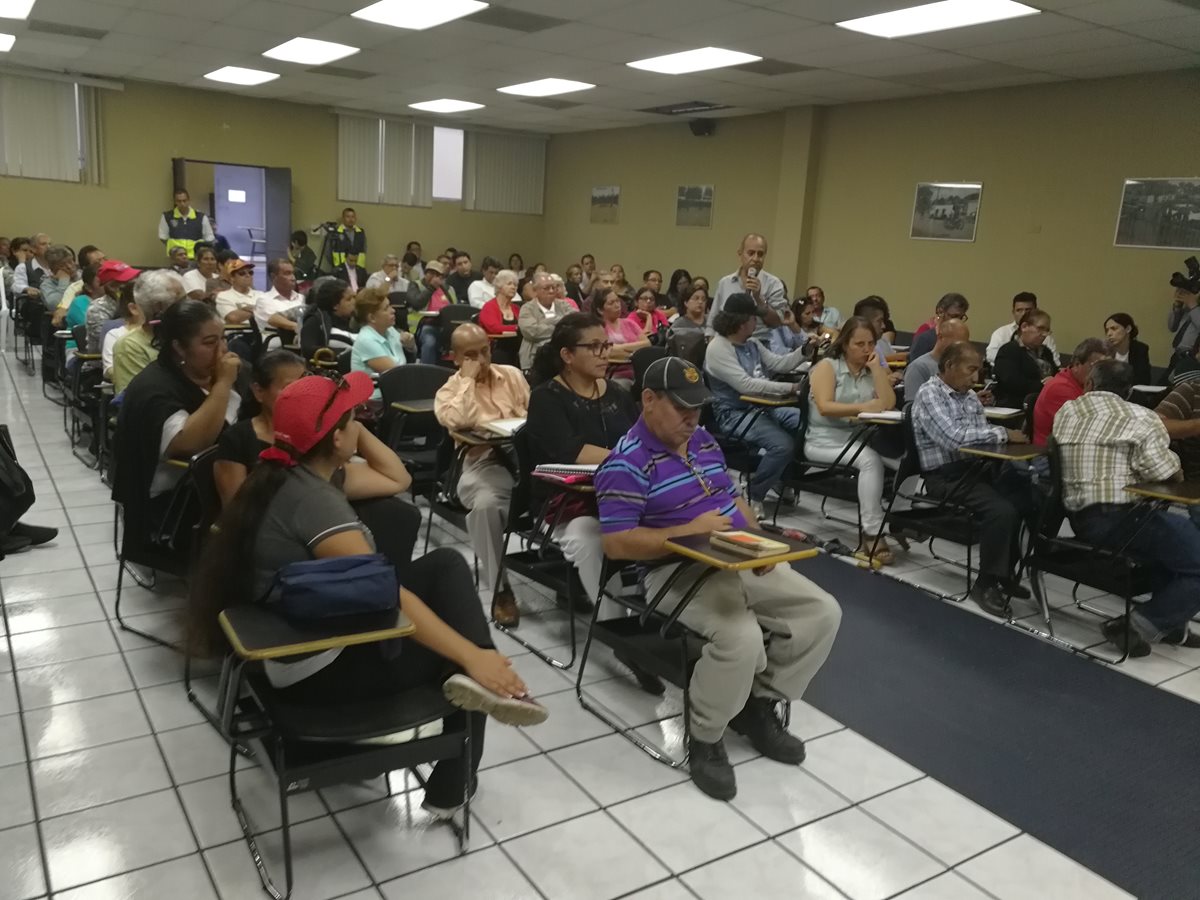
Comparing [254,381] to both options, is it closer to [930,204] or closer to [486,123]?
[930,204]

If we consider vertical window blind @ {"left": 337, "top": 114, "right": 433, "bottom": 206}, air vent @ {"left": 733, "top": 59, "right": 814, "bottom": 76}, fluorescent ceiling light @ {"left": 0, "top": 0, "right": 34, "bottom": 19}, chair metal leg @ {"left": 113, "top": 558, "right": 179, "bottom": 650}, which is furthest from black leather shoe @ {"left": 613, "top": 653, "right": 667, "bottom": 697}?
vertical window blind @ {"left": 337, "top": 114, "right": 433, "bottom": 206}

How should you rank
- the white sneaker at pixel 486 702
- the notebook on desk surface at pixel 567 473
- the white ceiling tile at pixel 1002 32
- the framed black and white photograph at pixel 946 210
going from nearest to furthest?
1. the white sneaker at pixel 486 702
2. the notebook on desk surface at pixel 567 473
3. the white ceiling tile at pixel 1002 32
4. the framed black and white photograph at pixel 946 210

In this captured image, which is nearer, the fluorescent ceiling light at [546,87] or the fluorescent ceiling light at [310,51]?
the fluorescent ceiling light at [310,51]

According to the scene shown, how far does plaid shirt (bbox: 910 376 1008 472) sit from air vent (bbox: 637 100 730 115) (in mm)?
Answer: 6671

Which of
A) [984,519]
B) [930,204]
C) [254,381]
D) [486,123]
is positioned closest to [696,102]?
[930,204]

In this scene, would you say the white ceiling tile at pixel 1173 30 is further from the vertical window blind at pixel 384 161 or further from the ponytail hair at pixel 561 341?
the vertical window blind at pixel 384 161

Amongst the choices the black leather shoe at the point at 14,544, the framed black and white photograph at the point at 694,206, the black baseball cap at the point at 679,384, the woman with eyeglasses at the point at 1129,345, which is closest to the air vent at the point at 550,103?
the framed black and white photograph at the point at 694,206

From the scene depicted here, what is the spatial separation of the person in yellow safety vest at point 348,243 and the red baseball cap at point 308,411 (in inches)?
424

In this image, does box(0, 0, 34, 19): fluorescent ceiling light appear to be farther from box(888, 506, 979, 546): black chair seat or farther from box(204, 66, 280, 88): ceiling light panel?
box(888, 506, 979, 546): black chair seat

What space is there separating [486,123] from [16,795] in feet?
39.4


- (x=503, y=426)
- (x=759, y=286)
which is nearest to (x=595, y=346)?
(x=503, y=426)

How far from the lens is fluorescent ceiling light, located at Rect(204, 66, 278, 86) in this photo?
379 inches

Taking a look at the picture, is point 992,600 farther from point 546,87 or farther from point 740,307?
point 546,87

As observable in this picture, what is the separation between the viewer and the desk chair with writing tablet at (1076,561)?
3.40 m
